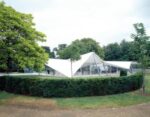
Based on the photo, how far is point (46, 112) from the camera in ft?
42.3

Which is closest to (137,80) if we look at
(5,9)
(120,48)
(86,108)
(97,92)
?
(97,92)

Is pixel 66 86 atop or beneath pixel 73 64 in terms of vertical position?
beneath

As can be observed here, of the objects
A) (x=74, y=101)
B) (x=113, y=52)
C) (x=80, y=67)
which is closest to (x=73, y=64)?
(x=80, y=67)

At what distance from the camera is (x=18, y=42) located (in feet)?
62.0

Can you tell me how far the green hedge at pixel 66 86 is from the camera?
55.2 feet

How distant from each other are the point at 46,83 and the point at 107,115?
21.1 ft

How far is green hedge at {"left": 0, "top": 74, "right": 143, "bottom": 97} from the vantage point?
16828 mm

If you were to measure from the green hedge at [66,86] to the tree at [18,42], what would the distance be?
168 cm

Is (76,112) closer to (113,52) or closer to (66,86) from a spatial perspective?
(66,86)

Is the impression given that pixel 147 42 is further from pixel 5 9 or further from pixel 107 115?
pixel 5 9

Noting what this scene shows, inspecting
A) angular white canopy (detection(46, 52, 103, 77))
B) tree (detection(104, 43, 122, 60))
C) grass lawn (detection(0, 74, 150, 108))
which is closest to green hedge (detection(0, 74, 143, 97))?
grass lawn (detection(0, 74, 150, 108))

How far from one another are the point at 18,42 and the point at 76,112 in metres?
9.21

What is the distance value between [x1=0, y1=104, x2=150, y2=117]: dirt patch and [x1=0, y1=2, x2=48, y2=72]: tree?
5434 mm

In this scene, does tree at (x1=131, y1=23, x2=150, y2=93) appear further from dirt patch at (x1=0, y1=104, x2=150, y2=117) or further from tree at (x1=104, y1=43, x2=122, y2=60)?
tree at (x1=104, y1=43, x2=122, y2=60)
